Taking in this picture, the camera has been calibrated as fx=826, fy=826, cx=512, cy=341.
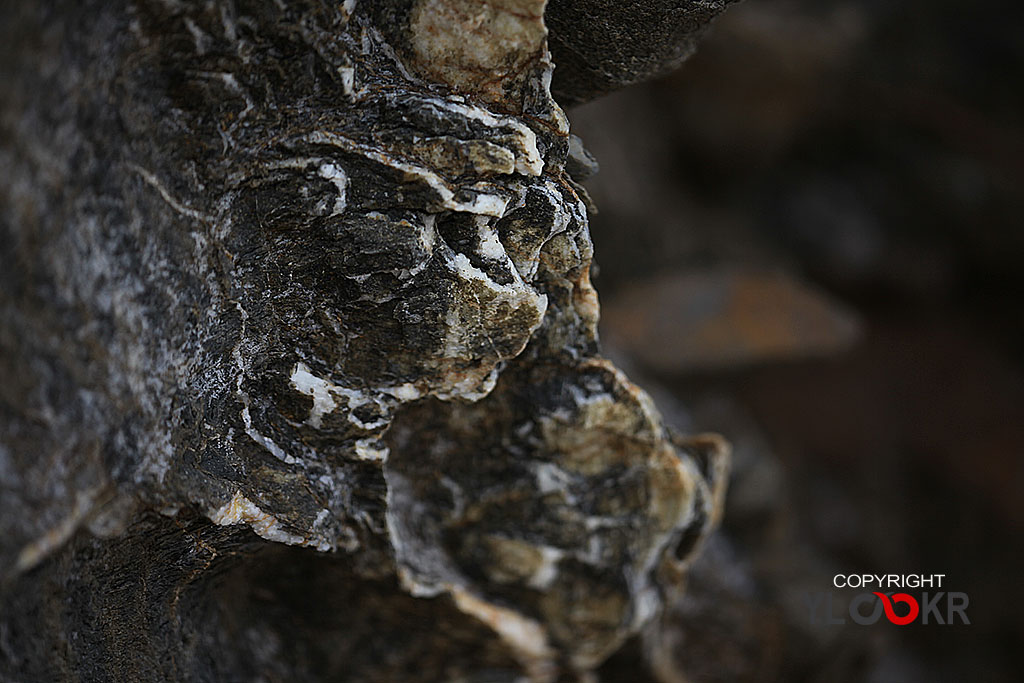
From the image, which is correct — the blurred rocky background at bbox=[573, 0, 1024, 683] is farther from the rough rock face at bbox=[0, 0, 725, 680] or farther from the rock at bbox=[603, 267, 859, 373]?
the rough rock face at bbox=[0, 0, 725, 680]

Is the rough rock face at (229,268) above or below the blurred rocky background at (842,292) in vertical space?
above

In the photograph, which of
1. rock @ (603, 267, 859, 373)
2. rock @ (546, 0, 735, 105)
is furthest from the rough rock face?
rock @ (603, 267, 859, 373)

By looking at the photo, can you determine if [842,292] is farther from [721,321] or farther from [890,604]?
[890,604]

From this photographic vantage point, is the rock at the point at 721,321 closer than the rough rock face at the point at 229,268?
No

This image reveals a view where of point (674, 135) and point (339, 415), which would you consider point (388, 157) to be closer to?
point (339, 415)

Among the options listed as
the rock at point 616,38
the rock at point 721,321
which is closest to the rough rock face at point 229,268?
the rock at point 616,38

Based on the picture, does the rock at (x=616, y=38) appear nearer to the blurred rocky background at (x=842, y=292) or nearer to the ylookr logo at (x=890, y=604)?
the blurred rocky background at (x=842, y=292)

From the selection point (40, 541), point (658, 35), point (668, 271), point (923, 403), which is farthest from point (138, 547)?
point (923, 403)
